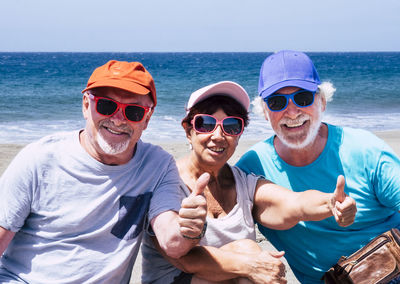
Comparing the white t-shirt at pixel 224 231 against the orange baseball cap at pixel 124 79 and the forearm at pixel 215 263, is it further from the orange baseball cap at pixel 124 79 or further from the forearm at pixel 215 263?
the orange baseball cap at pixel 124 79

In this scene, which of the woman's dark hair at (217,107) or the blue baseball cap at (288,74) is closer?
the woman's dark hair at (217,107)

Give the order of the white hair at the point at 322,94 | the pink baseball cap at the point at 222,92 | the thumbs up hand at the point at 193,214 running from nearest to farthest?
the thumbs up hand at the point at 193,214 → the pink baseball cap at the point at 222,92 → the white hair at the point at 322,94

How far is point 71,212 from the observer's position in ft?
8.70

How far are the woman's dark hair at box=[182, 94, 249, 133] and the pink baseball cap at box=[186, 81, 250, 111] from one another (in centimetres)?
2

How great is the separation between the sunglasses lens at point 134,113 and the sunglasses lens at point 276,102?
0.93 m

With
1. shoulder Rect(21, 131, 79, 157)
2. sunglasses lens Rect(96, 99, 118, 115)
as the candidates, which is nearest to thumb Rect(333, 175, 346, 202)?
sunglasses lens Rect(96, 99, 118, 115)

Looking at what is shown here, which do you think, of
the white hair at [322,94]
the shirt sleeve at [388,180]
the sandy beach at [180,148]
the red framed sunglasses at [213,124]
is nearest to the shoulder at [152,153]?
the red framed sunglasses at [213,124]

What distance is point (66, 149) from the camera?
9.04 ft

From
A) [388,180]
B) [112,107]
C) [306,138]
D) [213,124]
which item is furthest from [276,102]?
[112,107]

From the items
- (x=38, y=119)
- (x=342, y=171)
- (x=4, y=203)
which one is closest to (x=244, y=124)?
(x=342, y=171)

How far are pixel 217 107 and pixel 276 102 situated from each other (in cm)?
45

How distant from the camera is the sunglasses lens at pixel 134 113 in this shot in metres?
2.76

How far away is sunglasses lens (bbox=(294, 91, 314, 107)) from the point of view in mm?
3191

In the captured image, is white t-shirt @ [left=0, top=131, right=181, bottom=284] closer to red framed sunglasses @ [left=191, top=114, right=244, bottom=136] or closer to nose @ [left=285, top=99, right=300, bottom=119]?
red framed sunglasses @ [left=191, top=114, right=244, bottom=136]
